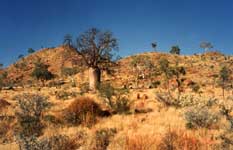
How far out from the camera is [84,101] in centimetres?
851

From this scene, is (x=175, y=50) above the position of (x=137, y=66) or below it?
above

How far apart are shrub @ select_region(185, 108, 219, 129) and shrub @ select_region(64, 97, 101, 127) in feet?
9.47

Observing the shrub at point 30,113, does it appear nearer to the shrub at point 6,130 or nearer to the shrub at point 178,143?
the shrub at point 6,130

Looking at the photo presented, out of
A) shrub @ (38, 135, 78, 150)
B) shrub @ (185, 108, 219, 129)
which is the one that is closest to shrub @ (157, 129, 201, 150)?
shrub @ (185, 108, 219, 129)

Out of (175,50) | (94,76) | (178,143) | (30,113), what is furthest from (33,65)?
(178,143)

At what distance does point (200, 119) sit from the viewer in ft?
21.8

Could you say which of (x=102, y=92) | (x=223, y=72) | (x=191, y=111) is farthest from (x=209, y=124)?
(x=223, y=72)

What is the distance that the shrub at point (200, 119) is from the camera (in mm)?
6531

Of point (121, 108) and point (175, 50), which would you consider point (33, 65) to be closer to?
point (175, 50)

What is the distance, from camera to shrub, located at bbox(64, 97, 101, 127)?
24.8 ft

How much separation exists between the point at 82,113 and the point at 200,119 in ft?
12.4

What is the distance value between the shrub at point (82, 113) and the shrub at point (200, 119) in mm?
2887

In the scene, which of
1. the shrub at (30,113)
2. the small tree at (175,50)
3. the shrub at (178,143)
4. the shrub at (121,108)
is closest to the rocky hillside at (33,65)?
the small tree at (175,50)

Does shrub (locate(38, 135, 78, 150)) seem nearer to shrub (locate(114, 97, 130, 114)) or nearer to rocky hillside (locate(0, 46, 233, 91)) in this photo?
shrub (locate(114, 97, 130, 114))
